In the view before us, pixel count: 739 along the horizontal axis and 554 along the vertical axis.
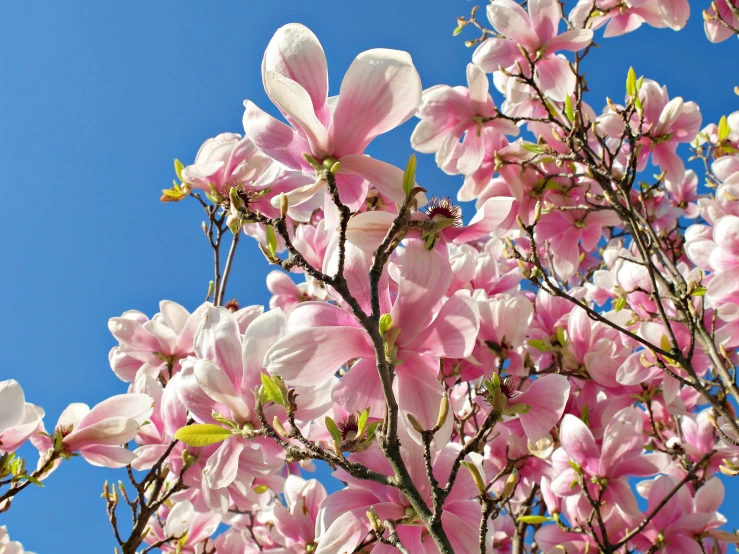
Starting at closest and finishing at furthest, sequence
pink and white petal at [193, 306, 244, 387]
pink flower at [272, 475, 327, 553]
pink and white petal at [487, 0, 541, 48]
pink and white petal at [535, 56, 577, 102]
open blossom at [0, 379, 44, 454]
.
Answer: pink and white petal at [193, 306, 244, 387], open blossom at [0, 379, 44, 454], pink flower at [272, 475, 327, 553], pink and white petal at [487, 0, 541, 48], pink and white petal at [535, 56, 577, 102]

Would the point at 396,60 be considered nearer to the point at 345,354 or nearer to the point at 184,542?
the point at 345,354

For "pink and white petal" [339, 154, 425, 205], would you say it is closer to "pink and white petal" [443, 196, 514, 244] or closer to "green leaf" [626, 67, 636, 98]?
"pink and white petal" [443, 196, 514, 244]

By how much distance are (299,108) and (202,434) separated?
656mm

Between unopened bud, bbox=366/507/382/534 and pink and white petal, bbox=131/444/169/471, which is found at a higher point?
pink and white petal, bbox=131/444/169/471

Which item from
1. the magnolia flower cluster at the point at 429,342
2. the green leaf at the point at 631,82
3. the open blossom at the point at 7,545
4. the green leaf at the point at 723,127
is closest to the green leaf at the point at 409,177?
the magnolia flower cluster at the point at 429,342

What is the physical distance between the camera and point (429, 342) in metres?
1.08

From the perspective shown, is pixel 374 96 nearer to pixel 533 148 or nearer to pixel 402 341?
pixel 402 341

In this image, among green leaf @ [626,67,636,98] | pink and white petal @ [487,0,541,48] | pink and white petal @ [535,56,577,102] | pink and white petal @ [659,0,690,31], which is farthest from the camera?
pink and white petal @ [659,0,690,31]

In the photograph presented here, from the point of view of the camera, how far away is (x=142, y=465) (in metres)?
1.90

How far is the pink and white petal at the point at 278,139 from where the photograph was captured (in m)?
1.05

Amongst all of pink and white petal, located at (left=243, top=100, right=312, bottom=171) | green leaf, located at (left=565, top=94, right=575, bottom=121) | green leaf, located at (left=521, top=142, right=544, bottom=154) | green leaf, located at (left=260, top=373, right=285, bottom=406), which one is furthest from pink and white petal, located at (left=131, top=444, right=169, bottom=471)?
green leaf, located at (left=565, top=94, right=575, bottom=121)

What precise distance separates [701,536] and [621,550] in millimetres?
296

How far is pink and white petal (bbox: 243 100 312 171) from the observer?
41.5 inches

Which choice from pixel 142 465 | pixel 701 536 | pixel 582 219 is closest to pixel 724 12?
pixel 582 219
